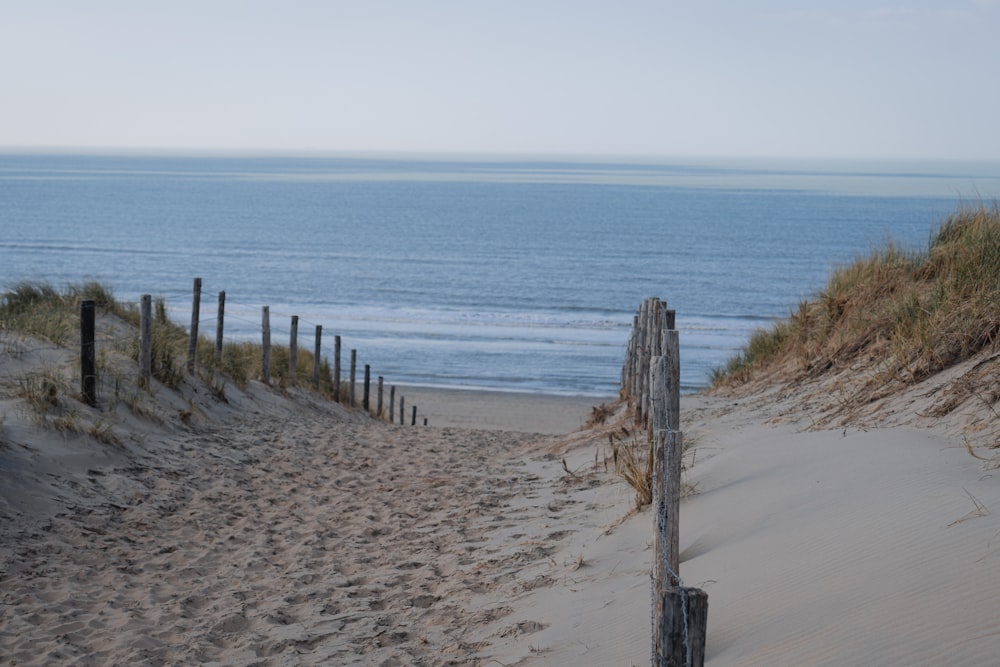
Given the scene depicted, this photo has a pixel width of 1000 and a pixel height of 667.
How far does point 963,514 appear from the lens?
16.2 ft

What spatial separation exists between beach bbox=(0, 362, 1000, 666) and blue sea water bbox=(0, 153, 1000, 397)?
748 centimetres

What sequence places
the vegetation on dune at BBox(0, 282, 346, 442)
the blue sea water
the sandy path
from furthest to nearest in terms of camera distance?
1. the blue sea water
2. the vegetation on dune at BBox(0, 282, 346, 442)
3. the sandy path

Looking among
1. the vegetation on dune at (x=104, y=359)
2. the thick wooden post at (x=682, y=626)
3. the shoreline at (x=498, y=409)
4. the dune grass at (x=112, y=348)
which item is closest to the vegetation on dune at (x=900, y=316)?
the thick wooden post at (x=682, y=626)

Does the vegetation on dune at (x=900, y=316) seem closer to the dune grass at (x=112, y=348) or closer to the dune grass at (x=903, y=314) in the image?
the dune grass at (x=903, y=314)

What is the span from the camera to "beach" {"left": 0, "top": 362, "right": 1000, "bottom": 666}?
448cm

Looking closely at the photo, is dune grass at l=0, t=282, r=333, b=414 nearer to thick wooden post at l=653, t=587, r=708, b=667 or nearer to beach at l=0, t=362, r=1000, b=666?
beach at l=0, t=362, r=1000, b=666

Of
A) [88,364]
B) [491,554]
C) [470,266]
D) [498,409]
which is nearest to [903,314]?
[491,554]

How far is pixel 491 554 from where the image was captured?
282 inches

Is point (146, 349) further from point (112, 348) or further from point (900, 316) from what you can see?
point (900, 316)

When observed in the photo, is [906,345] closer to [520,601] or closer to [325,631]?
[520,601]

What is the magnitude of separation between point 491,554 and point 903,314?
18.6 ft

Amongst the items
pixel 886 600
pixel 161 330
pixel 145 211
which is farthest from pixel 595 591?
pixel 145 211

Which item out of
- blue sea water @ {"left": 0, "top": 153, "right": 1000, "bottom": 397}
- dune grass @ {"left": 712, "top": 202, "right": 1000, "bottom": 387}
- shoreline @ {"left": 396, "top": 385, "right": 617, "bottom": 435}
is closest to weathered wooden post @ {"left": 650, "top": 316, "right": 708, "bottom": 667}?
dune grass @ {"left": 712, "top": 202, "right": 1000, "bottom": 387}

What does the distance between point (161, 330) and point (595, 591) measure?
1144 centimetres
